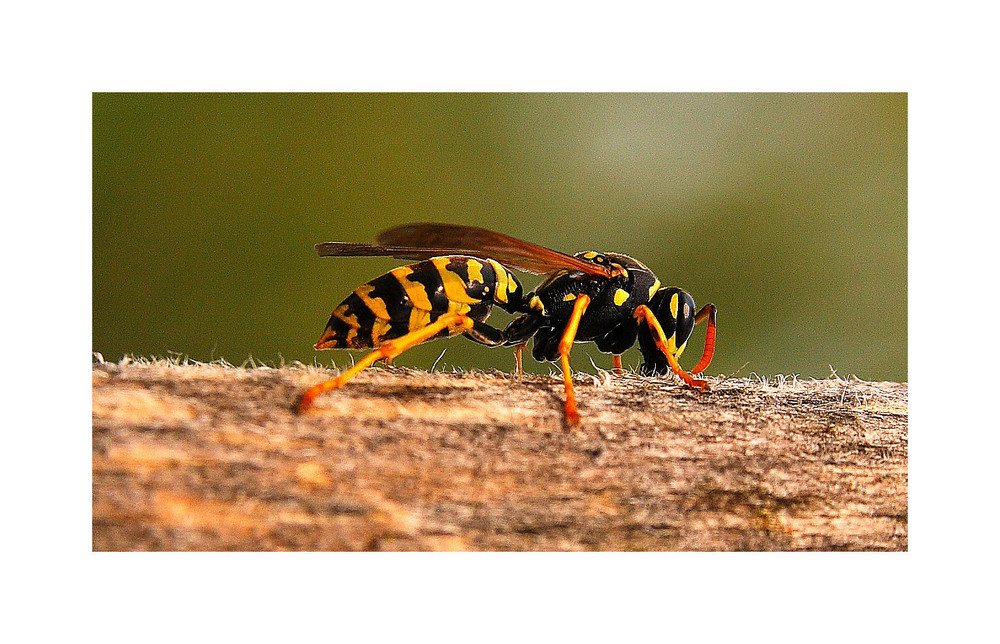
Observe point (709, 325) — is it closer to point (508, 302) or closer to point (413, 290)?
point (508, 302)

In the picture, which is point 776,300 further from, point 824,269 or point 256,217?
point 256,217

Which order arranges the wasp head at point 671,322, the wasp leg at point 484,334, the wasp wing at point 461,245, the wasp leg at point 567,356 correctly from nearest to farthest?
the wasp leg at point 567,356 → the wasp wing at point 461,245 → the wasp leg at point 484,334 → the wasp head at point 671,322

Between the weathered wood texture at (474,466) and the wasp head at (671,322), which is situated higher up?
the wasp head at (671,322)

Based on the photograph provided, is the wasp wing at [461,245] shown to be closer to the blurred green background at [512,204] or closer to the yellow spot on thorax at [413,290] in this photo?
the yellow spot on thorax at [413,290]

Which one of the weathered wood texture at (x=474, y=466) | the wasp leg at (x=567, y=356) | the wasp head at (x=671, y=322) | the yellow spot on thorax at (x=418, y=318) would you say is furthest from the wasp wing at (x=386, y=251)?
the wasp head at (x=671, y=322)


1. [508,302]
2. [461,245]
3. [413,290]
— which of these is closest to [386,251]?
[413,290]

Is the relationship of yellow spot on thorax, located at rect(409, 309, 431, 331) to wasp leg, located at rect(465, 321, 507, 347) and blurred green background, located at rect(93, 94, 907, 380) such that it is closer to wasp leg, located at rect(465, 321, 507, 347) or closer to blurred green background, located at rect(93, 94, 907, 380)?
wasp leg, located at rect(465, 321, 507, 347)
